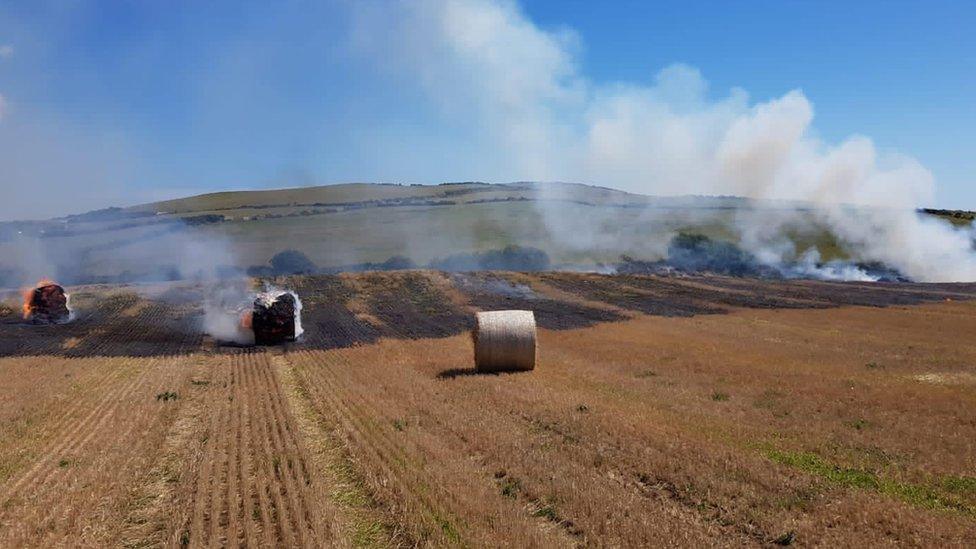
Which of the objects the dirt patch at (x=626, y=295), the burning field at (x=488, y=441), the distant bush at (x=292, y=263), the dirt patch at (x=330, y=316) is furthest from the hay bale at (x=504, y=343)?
the distant bush at (x=292, y=263)

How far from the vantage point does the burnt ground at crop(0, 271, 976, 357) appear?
3512 cm

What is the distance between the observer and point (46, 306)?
135ft

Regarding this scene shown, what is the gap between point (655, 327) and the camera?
124 feet

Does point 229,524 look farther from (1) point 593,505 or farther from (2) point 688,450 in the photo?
(2) point 688,450

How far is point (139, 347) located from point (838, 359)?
112ft

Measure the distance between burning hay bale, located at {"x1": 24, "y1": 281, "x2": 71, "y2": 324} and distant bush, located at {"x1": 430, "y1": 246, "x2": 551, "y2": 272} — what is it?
1797 inches

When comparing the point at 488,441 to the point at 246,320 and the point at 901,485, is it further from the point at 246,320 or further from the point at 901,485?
the point at 246,320

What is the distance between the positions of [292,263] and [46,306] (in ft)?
131

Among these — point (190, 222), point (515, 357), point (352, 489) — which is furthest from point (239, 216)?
point (352, 489)

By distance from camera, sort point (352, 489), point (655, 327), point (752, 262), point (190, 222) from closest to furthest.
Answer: point (352, 489) < point (655, 327) < point (752, 262) < point (190, 222)

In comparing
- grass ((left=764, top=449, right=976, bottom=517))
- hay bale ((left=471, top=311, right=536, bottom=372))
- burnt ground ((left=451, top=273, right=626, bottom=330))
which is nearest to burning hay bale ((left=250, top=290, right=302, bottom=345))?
burnt ground ((left=451, top=273, right=626, bottom=330))

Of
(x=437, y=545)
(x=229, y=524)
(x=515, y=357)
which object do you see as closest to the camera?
(x=437, y=545)

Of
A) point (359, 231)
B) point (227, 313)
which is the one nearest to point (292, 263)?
point (359, 231)

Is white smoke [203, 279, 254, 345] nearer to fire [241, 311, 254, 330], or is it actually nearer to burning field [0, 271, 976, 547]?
fire [241, 311, 254, 330]
